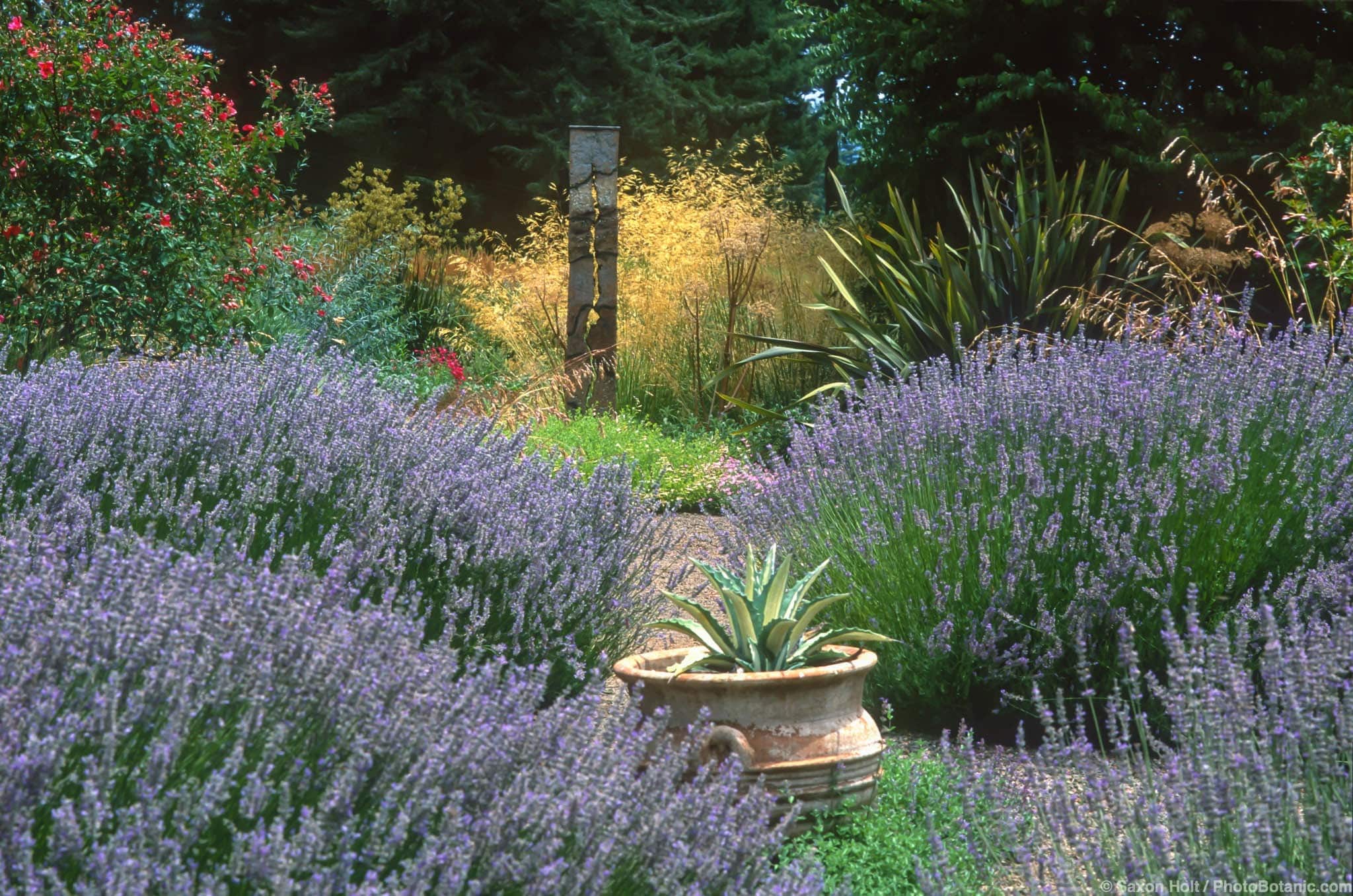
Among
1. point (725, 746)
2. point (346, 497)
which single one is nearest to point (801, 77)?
point (346, 497)

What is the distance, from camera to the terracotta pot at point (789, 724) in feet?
8.97

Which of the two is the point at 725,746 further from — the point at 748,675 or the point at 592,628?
the point at 592,628

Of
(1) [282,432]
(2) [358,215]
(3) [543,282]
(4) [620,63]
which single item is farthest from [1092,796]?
(4) [620,63]

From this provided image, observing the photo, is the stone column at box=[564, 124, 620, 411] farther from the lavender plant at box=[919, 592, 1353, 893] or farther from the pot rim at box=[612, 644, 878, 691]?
the lavender plant at box=[919, 592, 1353, 893]

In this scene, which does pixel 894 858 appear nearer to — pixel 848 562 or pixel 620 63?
pixel 848 562

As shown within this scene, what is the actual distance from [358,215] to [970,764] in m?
14.0

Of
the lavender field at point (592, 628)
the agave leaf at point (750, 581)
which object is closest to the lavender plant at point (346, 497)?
the lavender field at point (592, 628)

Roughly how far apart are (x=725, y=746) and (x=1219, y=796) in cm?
120

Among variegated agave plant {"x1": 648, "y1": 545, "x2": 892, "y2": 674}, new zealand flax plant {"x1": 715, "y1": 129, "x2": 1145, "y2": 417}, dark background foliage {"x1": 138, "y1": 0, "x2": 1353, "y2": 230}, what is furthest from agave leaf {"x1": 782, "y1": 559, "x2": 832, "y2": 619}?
dark background foliage {"x1": 138, "y1": 0, "x2": 1353, "y2": 230}

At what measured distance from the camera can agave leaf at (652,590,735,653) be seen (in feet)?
9.80

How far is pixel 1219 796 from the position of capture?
169 centimetres

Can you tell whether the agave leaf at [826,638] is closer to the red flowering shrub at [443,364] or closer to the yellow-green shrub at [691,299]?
the yellow-green shrub at [691,299]

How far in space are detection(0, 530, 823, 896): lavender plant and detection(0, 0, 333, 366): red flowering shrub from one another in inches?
195

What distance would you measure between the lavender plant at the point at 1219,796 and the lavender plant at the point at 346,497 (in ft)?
4.08
